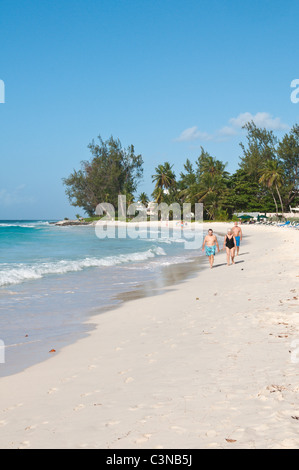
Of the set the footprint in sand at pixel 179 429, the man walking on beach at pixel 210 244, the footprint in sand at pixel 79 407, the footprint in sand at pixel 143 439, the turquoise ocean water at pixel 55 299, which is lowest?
the turquoise ocean water at pixel 55 299

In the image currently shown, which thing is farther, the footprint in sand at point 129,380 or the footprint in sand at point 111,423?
the footprint in sand at point 129,380

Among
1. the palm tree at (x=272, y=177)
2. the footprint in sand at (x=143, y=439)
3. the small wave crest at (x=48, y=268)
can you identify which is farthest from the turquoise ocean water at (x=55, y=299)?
the palm tree at (x=272, y=177)

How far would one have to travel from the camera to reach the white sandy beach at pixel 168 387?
10.7ft

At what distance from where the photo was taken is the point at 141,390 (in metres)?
4.23

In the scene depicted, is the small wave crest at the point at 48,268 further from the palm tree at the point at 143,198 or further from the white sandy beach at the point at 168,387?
the palm tree at the point at 143,198

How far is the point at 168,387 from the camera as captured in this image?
14.0ft

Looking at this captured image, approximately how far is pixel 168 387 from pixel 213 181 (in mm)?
67879

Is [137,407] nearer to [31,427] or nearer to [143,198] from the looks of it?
[31,427]

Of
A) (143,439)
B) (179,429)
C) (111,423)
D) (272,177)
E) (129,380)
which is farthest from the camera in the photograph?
(272,177)

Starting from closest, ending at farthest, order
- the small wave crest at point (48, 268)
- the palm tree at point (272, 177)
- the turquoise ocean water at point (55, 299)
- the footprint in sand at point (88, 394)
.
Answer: the footprint in sand at point (88, 394) → the turquoise ocean water at point (55, 299) → the small wave crest at point (48, 268) → the palm tree at point (272, 177)

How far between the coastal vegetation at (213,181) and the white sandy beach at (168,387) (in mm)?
62711

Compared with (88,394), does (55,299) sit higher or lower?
lower

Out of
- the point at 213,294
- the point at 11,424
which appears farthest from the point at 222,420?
the point at 213,294

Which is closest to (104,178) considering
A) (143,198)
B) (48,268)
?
(143,198)
